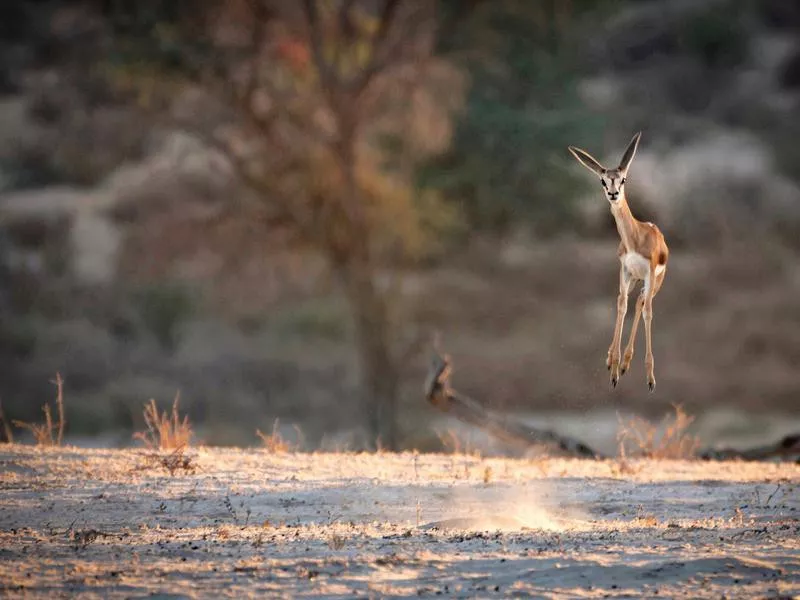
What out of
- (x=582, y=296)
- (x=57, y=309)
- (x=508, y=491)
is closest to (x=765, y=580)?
(x=508, y=491)

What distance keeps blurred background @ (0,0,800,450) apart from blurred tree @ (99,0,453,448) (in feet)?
0.18

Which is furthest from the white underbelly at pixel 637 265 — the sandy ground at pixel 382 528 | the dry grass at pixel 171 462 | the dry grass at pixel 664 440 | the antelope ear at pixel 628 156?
the dry grass at pixel 664 440

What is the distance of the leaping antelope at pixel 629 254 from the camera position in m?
7.18

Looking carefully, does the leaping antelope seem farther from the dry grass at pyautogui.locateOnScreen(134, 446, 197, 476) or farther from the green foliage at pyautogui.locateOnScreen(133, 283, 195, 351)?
the green foliage at pyautogui.locateOnScreen(133, 283, 195, 351)

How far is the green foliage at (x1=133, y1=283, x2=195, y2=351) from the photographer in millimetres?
28328

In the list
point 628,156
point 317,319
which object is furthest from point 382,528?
point 317,319

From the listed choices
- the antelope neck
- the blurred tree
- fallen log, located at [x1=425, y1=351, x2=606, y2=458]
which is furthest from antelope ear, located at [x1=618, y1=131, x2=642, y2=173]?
the blurred tree

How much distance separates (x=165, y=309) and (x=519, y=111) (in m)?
9.91

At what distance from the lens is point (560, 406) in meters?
26.2

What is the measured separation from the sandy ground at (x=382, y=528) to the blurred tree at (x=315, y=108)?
10765 mm

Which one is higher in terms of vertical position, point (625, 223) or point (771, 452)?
point (625, 223)

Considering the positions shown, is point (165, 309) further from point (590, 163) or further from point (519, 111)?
point (590, 163)

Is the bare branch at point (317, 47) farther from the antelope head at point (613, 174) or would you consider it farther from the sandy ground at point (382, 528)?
the antelope head at point (613, 174)

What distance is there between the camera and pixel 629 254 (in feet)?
24.8
